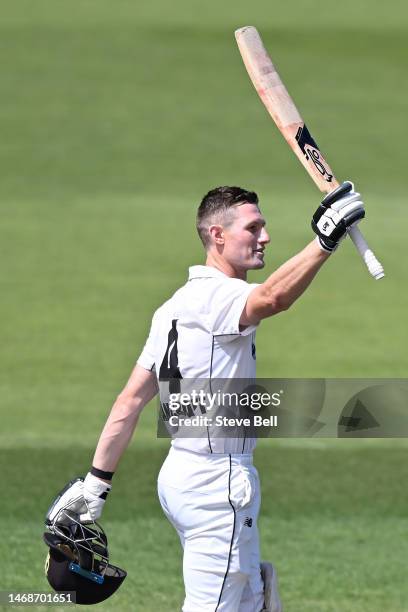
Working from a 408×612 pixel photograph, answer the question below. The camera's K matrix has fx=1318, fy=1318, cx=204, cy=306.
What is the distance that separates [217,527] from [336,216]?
1442mm

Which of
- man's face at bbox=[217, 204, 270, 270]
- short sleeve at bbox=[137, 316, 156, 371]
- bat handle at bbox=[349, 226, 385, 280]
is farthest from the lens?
short sleeve at bbox=[137, 316, 156, 371]

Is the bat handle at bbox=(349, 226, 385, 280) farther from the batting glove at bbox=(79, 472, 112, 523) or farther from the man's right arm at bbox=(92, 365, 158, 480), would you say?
the batting glove at bbox=(79, 472, 112, 523)

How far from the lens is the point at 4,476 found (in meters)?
11.3

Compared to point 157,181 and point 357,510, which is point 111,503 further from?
point 157,181

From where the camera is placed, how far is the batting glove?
6.18 metres

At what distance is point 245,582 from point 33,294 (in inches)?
554

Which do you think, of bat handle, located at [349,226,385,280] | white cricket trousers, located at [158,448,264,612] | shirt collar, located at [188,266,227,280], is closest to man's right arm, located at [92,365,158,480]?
white cricket trousers, located at [158,448,264,612]

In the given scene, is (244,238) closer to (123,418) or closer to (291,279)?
(291,279)

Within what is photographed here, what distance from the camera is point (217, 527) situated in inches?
Answer: 225

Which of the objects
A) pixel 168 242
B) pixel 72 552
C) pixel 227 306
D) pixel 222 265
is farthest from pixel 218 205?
pixel 168 242

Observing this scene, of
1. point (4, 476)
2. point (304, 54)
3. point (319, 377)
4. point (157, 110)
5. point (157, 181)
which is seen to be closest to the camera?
point (4, 476)

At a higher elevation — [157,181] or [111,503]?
[157,181]

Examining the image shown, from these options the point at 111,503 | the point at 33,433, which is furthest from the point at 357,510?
the point at 33,433

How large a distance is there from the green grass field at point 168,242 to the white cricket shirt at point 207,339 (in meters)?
2.52
